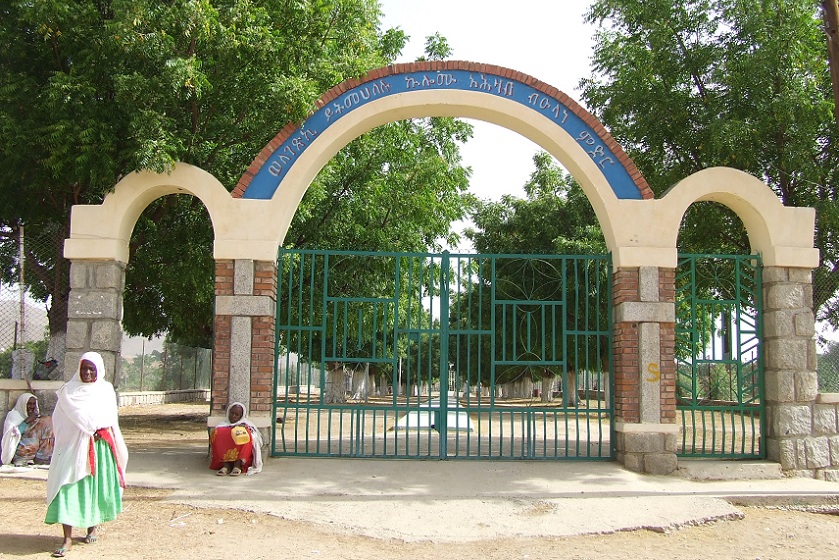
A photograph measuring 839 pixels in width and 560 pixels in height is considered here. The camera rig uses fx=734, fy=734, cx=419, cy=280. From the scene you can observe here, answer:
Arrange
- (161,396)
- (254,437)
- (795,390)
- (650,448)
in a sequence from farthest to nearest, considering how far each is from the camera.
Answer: (161,396)
(795,390)
(650,448)
(254,437)

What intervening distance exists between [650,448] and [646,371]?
0.86 meters

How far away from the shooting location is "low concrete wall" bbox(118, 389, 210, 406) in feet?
65.9

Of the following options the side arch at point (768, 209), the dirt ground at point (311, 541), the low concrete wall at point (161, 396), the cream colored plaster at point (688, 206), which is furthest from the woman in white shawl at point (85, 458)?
the low concrete wall at point (161, 396)

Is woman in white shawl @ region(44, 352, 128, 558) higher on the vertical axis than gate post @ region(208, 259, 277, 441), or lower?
lower

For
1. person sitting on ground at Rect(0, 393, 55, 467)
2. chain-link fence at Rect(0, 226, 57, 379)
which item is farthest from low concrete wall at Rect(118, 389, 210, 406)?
person sitting on ground at Rect(0, 393, 55, 467)

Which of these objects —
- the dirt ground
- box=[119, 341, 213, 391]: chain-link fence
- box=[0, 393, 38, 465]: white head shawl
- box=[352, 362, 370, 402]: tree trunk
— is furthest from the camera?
box=[119, 341, 213, 391]: chain-link fence

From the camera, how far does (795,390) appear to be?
8.52m

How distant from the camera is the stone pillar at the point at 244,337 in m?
8.23

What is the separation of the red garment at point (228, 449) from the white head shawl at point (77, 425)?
7.08 ft

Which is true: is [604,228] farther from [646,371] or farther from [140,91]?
[140,91]

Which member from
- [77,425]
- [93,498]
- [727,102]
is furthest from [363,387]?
[77,425]

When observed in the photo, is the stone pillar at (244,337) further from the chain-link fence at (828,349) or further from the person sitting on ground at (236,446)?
the chain-link fence at (828,349)

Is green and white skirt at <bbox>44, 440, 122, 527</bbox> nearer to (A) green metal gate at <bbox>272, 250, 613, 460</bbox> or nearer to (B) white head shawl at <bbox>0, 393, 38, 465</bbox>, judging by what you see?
(A) green metal gate at <bbox>272, 250, 613, 460</bbox>

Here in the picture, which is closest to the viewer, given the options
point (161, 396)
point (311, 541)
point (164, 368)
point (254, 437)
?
point (311, 541)
